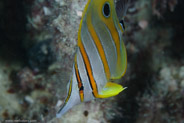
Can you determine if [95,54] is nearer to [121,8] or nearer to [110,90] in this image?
[110,90]

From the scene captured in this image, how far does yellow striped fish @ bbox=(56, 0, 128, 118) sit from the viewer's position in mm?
1301

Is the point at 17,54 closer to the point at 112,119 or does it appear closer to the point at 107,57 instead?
the point at 112,119

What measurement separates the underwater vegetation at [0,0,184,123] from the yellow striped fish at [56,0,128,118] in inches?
78.3

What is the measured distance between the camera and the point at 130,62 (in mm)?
4172

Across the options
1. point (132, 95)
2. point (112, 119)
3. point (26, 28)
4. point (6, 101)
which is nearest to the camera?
point (112, 119)

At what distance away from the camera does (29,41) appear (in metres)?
5.78

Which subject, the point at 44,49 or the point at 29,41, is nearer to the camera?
the point at 44,49

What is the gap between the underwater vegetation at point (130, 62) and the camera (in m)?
3.78

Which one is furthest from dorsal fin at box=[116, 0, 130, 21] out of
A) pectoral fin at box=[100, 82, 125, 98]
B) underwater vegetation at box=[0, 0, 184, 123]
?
underwater vegetation at box=[0, 0, 184, 123]

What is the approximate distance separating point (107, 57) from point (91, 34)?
0.26 meters

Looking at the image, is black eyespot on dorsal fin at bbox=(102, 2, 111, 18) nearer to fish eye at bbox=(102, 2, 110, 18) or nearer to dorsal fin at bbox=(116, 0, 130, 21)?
fish eye at bbox=(102, 2, 110, 18)

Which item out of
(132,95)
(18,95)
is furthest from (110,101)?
(18,95)

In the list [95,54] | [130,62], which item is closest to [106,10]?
[95,54]

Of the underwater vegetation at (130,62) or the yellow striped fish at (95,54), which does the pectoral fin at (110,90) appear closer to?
the yellow striped fish at (95,54)
